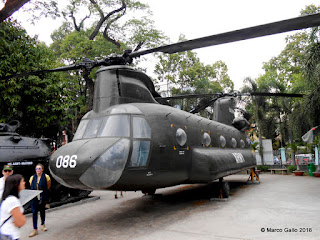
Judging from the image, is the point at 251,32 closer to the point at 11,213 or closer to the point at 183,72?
the point at 11,213

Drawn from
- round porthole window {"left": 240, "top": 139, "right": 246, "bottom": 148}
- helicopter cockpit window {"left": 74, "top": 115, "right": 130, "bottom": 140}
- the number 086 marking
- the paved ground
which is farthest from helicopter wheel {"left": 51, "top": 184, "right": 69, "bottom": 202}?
round porthole window {"left": 240, "top": 139, "right": 246, "bottom": 148}

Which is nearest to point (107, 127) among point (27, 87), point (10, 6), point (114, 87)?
point (114, 87)

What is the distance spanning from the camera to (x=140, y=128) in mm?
6566

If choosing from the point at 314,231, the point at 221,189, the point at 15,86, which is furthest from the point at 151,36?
the point at 314,231

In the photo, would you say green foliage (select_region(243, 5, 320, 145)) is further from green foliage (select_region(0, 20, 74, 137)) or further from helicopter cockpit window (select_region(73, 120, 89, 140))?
green foliage (select_region(0, 20, 74, 137))

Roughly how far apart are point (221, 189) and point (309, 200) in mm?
2716

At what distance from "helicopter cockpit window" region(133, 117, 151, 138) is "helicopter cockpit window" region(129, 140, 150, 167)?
0.18m

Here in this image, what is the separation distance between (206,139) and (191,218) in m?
2.93

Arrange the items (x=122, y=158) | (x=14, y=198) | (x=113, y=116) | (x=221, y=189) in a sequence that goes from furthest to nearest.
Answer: (x=221, y=189)
(x=113, y=116)
(x=122, y=158)
(x=14, y=198)

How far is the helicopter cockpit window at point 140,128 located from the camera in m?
6.45

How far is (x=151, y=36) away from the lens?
23.8 m

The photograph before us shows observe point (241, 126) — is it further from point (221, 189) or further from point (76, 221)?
point (76, 221)

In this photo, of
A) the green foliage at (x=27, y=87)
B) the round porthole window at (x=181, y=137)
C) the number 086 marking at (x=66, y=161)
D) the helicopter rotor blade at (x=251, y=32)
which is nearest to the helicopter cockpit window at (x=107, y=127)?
the number 086 marking at (x=66, y=161)

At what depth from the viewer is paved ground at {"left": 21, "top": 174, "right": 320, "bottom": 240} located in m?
→ 5.55
